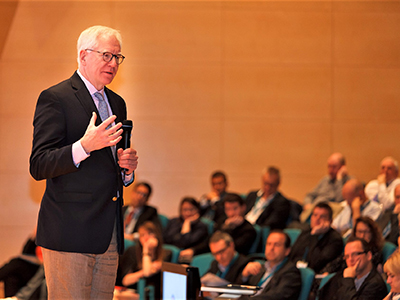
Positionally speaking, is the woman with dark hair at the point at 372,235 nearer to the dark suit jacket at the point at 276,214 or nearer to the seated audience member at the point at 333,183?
the dark suit jacket at the point at 276,214

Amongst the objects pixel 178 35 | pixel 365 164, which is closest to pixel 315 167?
pixel 365 164

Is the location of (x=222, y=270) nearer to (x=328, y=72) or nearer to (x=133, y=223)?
(x=133, y=223)

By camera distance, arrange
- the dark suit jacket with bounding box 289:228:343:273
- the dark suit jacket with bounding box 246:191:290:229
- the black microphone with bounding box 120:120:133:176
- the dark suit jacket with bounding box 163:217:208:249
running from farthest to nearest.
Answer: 1. the dark suit jacket with bounding box 246:191:290:229
2. the dark suit jacket with bounding box 163:217:208:249
3. the dark suit jacket with bounding box 289:228:343:273
4. the black microphone with bounding box 120:120:133:176

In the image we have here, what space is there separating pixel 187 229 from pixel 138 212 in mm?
680

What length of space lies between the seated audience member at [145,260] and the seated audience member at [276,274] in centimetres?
96

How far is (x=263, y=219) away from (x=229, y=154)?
5.75 ft

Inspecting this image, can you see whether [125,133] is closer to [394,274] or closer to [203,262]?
[394,274]

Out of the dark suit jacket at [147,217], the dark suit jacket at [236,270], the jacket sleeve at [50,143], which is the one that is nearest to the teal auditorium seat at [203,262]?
the dark suit jacket at [236,270]

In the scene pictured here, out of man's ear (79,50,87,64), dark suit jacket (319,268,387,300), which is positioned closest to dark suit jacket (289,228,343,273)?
dark suit jacket (319,268,387,300)

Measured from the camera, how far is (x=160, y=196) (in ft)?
23.9

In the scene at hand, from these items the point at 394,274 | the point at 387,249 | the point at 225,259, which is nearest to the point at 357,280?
the point at 387,249

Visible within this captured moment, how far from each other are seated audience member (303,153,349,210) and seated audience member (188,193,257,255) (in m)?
1.04

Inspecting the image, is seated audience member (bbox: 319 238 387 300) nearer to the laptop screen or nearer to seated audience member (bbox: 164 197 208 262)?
the laptop screen

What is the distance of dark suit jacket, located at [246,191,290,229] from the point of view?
560 centimetres
